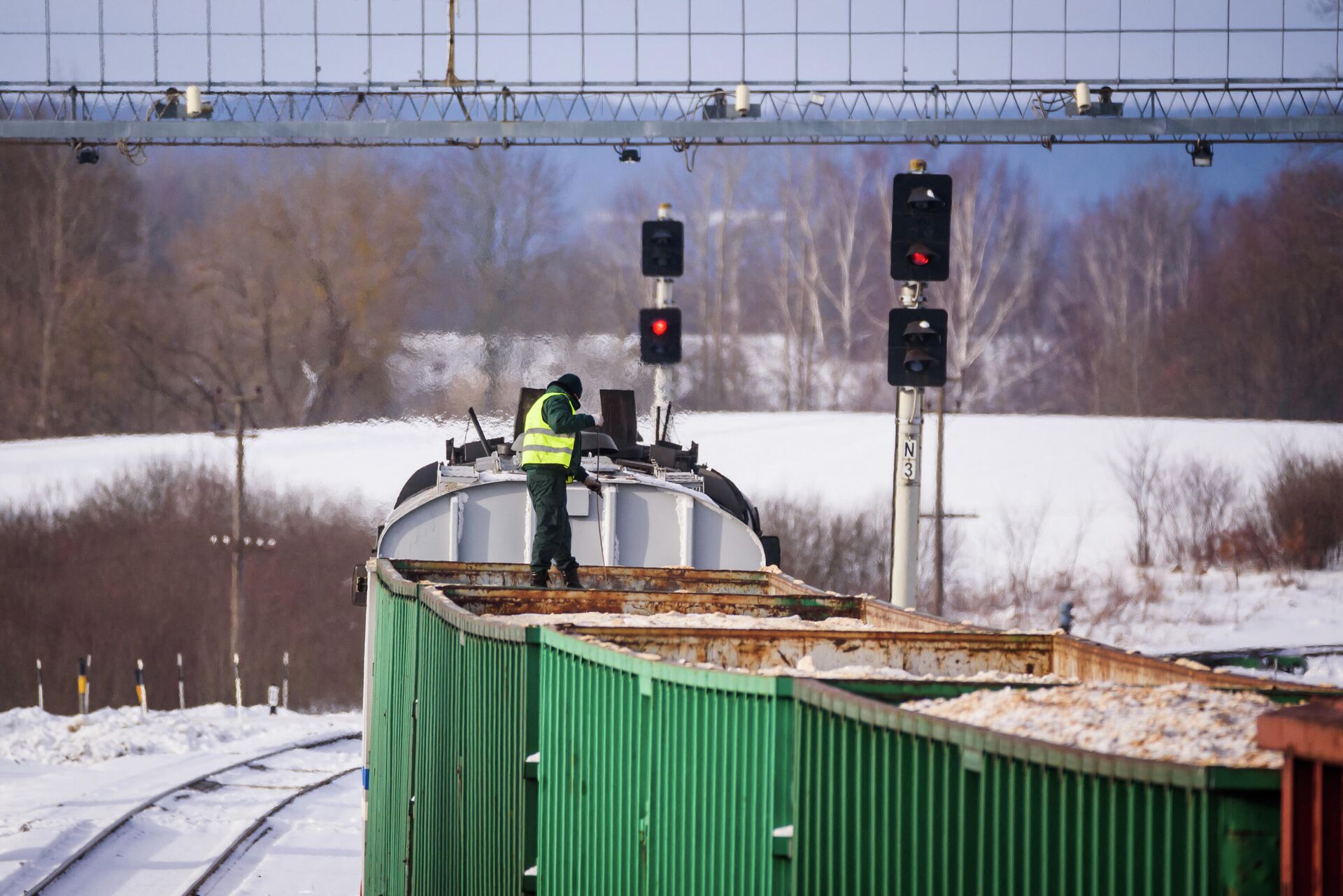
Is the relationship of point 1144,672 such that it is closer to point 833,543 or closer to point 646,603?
point 646,603

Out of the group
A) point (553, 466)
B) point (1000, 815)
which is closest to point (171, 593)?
point (553, 466)

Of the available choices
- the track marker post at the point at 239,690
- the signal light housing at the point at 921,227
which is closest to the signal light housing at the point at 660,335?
the signal light housing at the point at 921,227

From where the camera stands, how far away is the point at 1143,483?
156 ft

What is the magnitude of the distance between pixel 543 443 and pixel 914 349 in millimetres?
4272

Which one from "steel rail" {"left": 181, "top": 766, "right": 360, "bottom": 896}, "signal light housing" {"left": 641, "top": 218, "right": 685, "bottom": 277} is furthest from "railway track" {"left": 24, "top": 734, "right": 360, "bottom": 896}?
"signal light housing" {"left": 641, "top": 218, "right": 685, "bottom": 277}

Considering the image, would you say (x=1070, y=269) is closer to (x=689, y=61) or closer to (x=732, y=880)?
(x=689, y=61)

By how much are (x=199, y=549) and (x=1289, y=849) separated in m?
41.2

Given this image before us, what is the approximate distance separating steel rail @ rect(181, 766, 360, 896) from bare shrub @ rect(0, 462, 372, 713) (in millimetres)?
16776

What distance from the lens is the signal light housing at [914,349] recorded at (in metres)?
15.3

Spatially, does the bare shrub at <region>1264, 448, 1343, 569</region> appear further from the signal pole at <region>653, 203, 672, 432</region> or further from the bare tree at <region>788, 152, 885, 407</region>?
the signal pole at <region>653, 203, 672, 432</region>

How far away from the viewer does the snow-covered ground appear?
56.2ft

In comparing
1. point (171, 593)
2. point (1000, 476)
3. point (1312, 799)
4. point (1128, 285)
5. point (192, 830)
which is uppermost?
point (1128, 285)

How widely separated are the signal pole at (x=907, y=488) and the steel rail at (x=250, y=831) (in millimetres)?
7125

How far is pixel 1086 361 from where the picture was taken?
182ft
